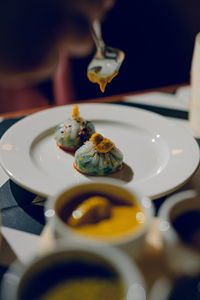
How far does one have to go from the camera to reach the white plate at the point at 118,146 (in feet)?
2.57

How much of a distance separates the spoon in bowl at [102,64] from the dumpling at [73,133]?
12 centimetres

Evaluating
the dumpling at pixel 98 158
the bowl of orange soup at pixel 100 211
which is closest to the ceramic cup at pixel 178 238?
the bowl of orange soup at pixel 100 211

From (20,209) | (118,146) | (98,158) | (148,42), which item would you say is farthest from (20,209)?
(148,42)

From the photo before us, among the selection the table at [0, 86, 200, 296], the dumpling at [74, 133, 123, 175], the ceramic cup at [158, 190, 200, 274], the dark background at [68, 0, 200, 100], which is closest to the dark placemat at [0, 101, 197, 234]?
the table at [0, 86, 200, 296]

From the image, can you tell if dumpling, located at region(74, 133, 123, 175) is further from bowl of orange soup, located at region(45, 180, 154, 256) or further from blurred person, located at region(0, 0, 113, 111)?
blurred person, located at region(0, 0, 113, 111)

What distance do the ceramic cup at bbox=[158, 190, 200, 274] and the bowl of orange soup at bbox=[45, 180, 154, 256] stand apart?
0.03 m

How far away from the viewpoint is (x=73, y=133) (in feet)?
3.16

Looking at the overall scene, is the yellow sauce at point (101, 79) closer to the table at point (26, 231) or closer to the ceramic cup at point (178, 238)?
the table at point (26, 231)

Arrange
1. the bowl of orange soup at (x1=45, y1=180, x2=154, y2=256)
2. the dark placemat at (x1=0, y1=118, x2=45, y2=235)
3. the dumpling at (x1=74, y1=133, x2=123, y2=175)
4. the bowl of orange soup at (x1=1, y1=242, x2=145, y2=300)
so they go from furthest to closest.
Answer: the dumpling at (x1=74, y1=133, x2=123, y2=175), the dark placemat at (x1=0, y1=118, x2=45, y2=235), the bowl of orange soup at (x1=45, y1=180, x2=154, y2=256), the bowl of orange soup at (x1=1, y1=242, x2=145, y2=300)

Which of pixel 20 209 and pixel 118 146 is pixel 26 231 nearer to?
pixel 20 209

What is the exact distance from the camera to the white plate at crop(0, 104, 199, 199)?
78 centimetres

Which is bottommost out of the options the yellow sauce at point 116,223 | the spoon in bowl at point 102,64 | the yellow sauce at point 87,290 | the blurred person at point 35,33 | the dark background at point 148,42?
the dark background at point 148,42

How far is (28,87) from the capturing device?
180cm

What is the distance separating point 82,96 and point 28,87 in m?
0.26
